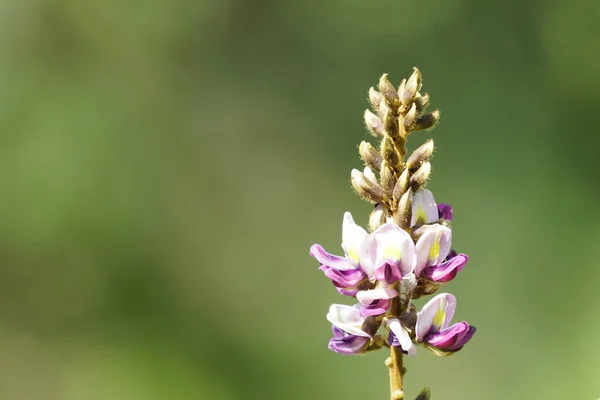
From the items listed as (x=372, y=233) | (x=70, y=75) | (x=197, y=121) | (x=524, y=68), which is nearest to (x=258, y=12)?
(x=197, y=121)

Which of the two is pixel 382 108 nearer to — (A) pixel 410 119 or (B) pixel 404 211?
(A) pixel 410 119

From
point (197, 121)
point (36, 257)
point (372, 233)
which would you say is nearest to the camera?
point (372, 233)

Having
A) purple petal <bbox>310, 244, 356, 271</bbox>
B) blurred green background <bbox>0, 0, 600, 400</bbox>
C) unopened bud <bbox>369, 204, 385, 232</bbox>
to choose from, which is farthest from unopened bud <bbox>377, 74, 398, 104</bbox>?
blurred green background <bbox>0, 0, 600, 400</bbox>

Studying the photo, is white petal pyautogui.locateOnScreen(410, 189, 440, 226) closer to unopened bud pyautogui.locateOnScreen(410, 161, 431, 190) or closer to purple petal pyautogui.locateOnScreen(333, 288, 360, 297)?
unopened bud pyautogui.locateOnScreen(410, 161, 431, 190)

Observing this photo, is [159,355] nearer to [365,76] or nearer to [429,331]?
[365,76]

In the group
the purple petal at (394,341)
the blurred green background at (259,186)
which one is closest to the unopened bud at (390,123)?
the purple petal at (394,341)

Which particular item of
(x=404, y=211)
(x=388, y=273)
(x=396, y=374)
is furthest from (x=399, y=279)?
(x=396, y=374)

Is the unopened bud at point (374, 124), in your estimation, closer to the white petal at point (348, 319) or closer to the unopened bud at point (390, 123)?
the unopened bud at point (390, 123)
